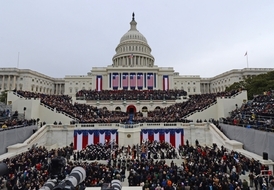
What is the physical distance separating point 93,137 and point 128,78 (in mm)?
42973

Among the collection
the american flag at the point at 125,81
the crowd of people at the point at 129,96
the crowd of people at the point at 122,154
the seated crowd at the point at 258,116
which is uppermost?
the american flag at the point at 125,81

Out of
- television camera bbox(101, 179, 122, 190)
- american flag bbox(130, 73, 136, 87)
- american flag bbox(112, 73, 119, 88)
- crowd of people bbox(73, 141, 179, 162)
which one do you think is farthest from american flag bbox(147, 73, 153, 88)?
television camera bbox(101, 179, 122, 190)

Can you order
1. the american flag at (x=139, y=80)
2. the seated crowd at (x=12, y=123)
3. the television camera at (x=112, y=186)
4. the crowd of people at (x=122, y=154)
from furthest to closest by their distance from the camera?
the american flag at (x=139, y=80)
the seated crowd at (x=12, y=123)
the crowd of people at (x=122, y=154)
the television camera at (x=112, y=186)

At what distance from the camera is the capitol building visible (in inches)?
2719

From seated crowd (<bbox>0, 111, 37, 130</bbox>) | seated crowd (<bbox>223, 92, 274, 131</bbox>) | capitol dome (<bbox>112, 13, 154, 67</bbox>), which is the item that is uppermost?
capitol dome (<bbox>112, 13, 154, 67</bbox>)

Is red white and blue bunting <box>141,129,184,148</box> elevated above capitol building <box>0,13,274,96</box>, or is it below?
below

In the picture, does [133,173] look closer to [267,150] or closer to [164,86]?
[267,150]

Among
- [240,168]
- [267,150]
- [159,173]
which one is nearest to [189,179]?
[159,173]

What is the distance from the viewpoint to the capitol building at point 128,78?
69062mm

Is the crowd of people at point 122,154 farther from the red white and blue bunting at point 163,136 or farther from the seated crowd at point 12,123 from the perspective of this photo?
the seated crowd at point 12,123

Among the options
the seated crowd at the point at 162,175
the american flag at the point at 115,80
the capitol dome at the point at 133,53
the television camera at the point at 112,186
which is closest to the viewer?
the television camera at the point at 112,186

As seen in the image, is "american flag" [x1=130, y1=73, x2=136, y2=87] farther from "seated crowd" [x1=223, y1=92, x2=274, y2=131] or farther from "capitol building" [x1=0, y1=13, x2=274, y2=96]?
"seated crowd" [x1=223, y1=92, x2=274, y2=131]

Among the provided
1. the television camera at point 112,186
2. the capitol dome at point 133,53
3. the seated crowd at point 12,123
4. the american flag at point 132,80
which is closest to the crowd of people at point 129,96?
the american flag at point 132,80

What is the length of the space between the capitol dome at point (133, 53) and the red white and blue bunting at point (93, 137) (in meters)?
60.9
